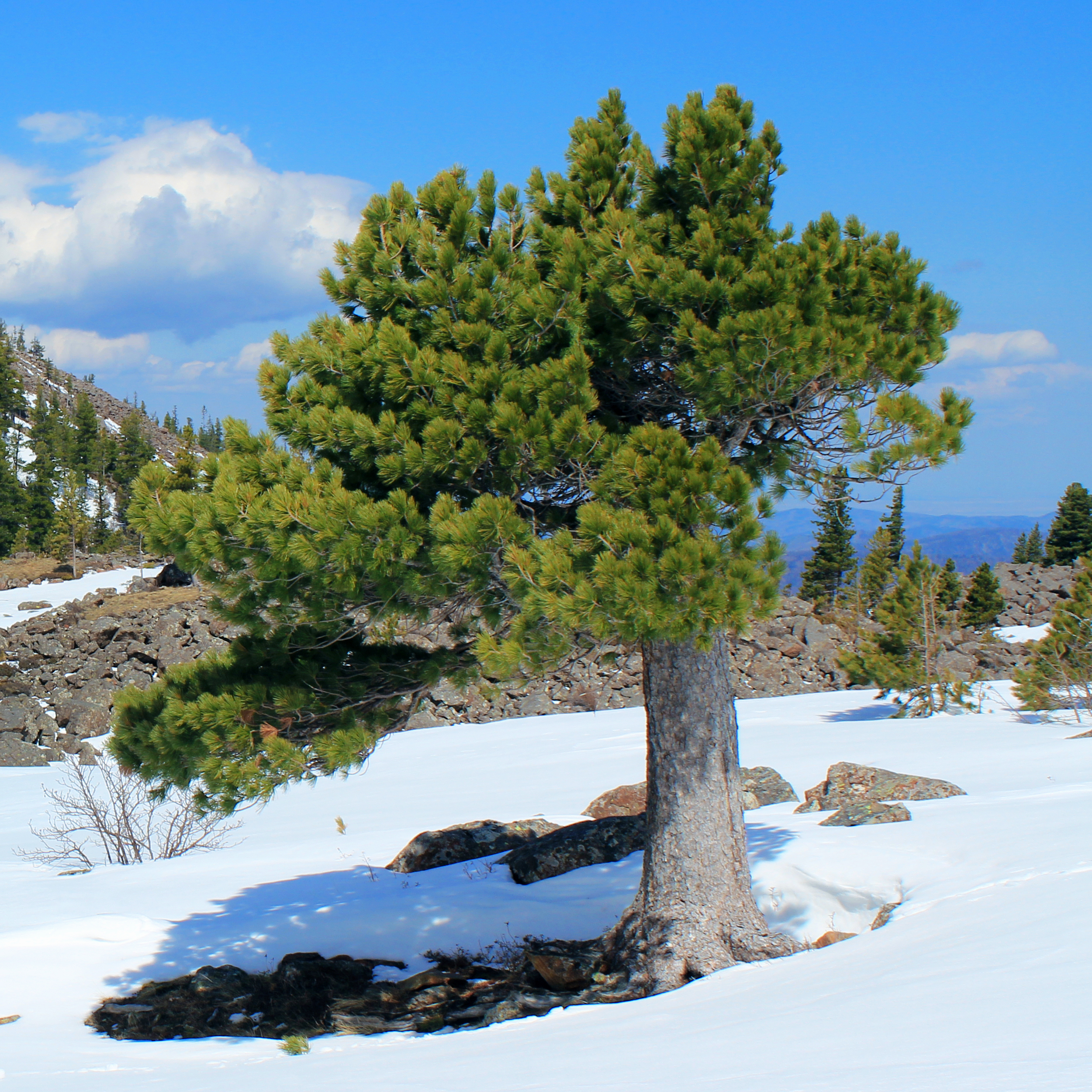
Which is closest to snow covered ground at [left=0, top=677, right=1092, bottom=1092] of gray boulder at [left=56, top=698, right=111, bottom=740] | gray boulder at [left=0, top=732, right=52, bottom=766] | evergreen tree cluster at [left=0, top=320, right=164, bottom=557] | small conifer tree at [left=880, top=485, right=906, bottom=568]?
gray boulder at [left=0, top=732, right=52, bottom=766]

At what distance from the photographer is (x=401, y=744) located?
69.6 ft

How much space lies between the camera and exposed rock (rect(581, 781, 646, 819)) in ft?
39.2

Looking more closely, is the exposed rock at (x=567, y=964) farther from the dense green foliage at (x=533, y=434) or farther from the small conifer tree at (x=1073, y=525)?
the small conifer tree at (x=1073, y=525)

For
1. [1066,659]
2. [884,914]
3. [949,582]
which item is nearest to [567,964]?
[884,914]

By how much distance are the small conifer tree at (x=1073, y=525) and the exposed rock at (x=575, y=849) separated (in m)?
42.7

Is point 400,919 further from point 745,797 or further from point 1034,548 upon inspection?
point 1034,548

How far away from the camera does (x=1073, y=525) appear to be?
4603 cm

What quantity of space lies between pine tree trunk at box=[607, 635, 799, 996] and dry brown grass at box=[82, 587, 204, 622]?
23429 millimetres

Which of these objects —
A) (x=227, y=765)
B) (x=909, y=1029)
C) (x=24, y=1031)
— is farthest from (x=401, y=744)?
(x=909, y=1029)

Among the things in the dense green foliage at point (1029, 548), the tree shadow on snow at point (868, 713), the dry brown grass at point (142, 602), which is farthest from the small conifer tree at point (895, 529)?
the dry brown grass at point (142, 602)

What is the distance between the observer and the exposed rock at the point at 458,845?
10695 millimetres

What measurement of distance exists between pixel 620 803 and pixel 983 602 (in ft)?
90.4

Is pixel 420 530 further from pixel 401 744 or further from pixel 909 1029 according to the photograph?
pixel 401 744

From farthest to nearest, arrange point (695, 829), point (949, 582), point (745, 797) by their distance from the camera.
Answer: point (949, 582), point (745, 797), point (695, 829)
